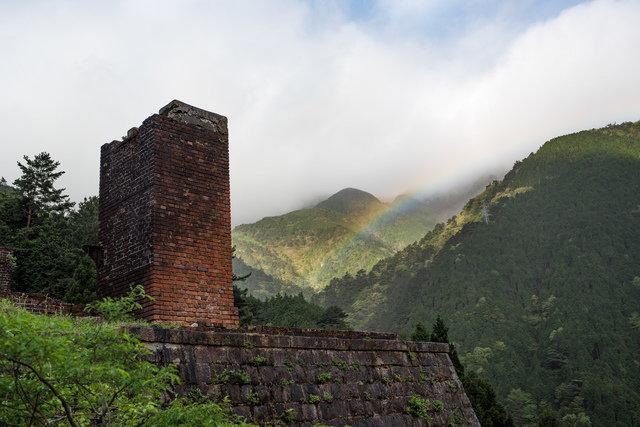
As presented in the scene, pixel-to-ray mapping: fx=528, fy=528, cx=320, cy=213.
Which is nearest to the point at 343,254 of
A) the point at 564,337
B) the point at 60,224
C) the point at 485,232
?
the point at 485,232

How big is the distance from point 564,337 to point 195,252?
58712 mm

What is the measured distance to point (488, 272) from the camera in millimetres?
74812

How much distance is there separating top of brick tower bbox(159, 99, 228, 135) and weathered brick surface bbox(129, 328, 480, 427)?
3923 mm

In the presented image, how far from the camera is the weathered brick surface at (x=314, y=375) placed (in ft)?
14.9

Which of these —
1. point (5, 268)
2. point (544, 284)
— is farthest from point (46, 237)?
point (544, 284)

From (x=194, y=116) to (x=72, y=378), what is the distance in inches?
217

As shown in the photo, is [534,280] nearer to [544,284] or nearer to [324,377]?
[544,284]

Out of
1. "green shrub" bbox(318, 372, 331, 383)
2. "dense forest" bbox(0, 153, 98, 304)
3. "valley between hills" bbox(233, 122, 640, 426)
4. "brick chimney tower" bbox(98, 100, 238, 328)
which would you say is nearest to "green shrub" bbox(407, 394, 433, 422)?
"green shrub" bbox(318, 372, 331, 383)

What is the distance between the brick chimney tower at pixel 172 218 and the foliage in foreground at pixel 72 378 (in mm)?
3462

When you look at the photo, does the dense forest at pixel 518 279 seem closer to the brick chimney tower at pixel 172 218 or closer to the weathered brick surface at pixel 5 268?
the weathered brick surface at pixel 5 268

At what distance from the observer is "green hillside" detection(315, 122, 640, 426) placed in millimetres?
51500

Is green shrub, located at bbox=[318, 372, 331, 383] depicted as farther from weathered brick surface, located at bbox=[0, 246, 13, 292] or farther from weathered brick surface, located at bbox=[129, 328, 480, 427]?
weathered brick surface, located at bbox=[0, 246, 13, 292]

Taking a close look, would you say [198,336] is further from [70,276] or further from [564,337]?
[564,337]

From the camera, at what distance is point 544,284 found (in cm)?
6944
